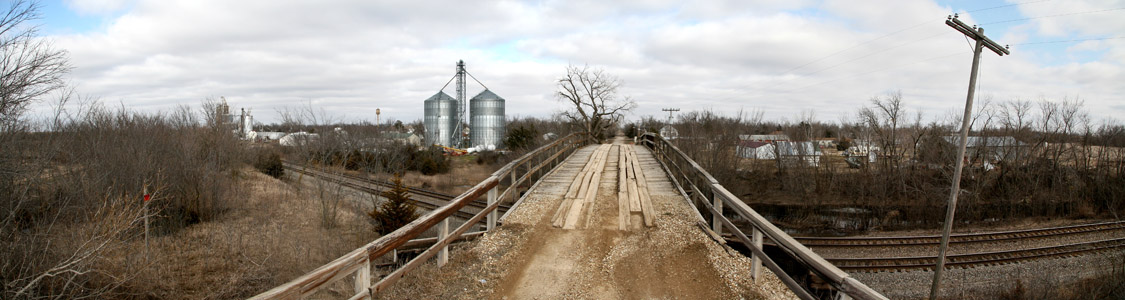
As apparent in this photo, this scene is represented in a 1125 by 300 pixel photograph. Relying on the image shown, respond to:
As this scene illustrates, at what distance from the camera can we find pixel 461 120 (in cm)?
6244

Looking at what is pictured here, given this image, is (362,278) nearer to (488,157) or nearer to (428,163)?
(428,163)

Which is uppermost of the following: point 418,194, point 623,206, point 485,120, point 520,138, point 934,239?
point 485,120

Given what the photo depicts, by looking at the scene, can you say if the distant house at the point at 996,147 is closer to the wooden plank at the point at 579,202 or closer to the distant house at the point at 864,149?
the distant house at the point at 864,149

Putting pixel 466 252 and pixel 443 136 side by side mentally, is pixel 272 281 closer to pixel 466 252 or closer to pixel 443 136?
pixel 466 252

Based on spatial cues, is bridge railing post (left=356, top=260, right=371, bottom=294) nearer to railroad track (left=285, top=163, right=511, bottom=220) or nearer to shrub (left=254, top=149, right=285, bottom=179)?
railroad track (left=285, top=163, right=511, bottom=220)

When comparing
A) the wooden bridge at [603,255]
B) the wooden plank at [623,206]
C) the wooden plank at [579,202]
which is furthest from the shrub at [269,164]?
the wooden bridge at [603,255]

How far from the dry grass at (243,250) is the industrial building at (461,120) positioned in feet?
123

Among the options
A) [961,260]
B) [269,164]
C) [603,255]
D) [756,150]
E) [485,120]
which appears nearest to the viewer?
[603,255]

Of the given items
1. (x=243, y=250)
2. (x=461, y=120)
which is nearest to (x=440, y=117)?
(x=461, y=120)

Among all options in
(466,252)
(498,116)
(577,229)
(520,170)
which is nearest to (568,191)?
(577,229)

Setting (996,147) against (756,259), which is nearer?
(756,259)

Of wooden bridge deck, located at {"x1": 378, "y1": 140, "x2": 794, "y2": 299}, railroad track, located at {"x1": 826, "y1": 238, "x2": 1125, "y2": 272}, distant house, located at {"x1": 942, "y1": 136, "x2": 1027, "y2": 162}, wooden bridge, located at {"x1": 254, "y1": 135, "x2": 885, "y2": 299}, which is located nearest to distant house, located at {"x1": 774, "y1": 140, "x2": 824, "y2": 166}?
distant house, located at {"x1": 942, "y1": 136, "x2": 1027, "y2": 162}

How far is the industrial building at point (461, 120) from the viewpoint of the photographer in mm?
60844

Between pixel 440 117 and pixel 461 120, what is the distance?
8.68 ft
